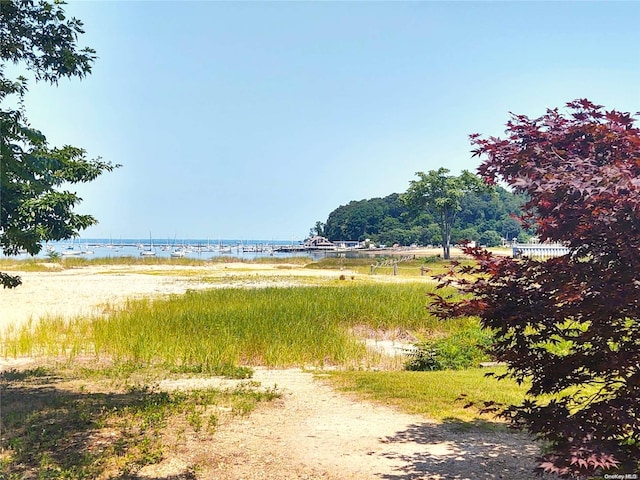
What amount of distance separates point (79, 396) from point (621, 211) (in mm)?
7296

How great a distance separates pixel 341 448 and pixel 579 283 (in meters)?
3.26

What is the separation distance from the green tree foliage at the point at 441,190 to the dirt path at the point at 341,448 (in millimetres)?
53897

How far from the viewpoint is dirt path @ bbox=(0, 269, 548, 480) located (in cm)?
509

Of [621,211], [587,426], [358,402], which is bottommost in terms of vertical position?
[358,402]

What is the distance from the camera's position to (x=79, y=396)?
303 inches

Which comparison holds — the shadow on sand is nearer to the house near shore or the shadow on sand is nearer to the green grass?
the green grass

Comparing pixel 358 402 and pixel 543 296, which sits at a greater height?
pixel 543 296

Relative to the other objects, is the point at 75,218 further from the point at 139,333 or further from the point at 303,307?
the point at 303,307

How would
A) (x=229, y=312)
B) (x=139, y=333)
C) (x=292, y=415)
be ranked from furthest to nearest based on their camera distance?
(x=229, y=312), (x=139, y=333), (x=292, y=415)

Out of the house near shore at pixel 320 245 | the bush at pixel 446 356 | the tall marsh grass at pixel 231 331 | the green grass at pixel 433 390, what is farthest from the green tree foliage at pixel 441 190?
the house near shore at pixel 320 245

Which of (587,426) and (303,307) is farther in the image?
(303,307)

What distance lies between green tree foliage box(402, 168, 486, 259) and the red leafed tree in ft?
184

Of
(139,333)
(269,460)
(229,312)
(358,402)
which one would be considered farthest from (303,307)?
(269,460)

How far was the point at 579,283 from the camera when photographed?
145 inches
